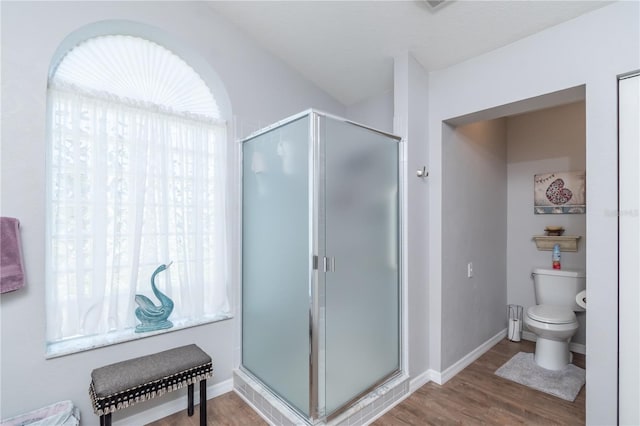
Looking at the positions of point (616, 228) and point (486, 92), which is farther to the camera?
point (486, 92)

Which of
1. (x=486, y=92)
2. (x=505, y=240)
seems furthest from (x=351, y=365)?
(x=505, y=240)

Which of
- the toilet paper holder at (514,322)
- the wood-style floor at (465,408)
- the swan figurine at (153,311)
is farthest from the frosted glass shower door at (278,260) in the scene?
the toilet paper holder at (514,322)

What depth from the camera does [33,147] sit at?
164cm

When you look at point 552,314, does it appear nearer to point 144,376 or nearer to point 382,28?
point 382,28

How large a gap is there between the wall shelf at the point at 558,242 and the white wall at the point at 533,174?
7cm

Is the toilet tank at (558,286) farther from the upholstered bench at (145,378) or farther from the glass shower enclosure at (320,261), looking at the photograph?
the upholstered bench at (145,378)

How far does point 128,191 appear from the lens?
2000 millimetres

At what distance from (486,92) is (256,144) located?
1.69m

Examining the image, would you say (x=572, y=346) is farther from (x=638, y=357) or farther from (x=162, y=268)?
(x=162, y=268)

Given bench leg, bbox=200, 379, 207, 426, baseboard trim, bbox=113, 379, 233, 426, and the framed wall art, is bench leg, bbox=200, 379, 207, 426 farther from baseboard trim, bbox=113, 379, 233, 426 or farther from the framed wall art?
the framed wall art

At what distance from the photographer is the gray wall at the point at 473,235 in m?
2.55

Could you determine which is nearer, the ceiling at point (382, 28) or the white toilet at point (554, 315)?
the ceiling at point (382, 28)

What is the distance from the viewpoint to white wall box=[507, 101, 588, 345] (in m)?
3.06

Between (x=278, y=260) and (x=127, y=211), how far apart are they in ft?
3.34
